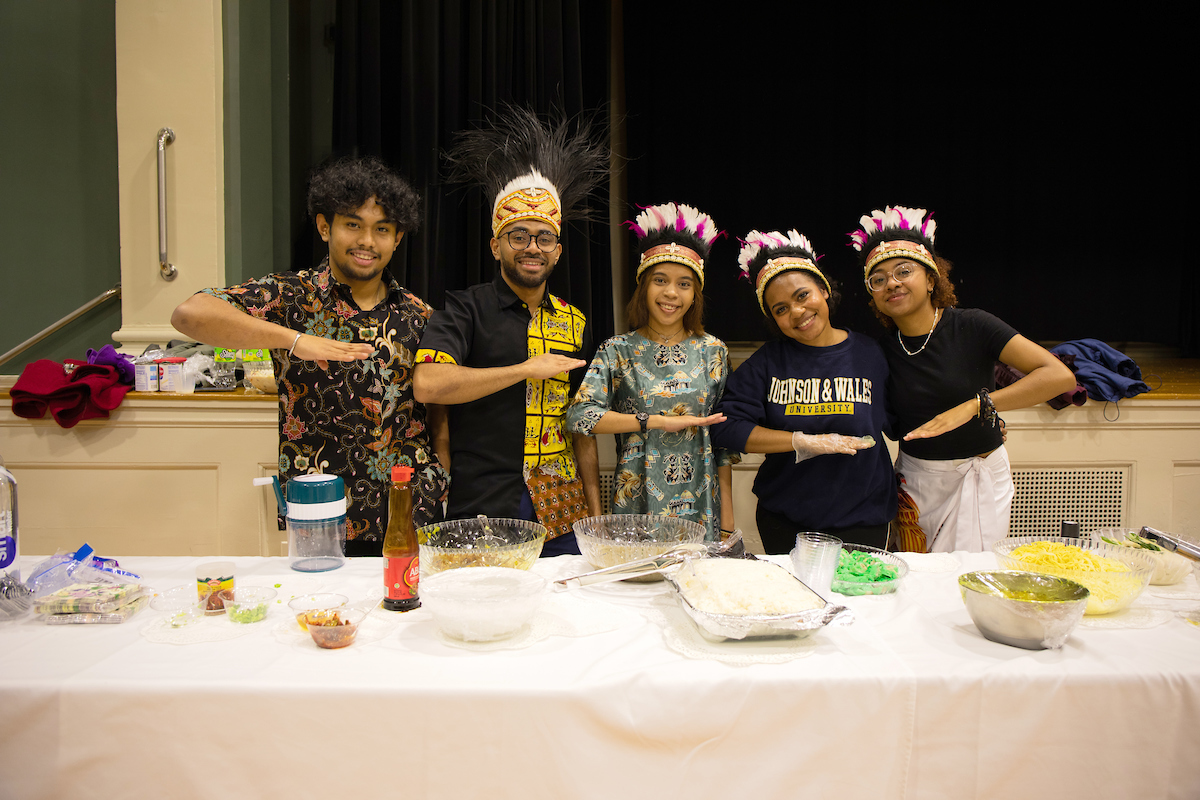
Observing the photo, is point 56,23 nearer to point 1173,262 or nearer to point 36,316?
point 36,316

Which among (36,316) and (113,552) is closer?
(113,552)

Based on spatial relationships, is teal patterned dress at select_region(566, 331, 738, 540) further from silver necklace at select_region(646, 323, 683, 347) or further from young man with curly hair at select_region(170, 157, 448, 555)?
young man with curly hair at select_region(170, 157, 448, 555)

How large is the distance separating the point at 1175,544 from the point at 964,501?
697 millimetres

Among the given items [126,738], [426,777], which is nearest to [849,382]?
[426,777]

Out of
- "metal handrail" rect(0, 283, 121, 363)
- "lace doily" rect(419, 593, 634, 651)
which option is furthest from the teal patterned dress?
"metal handrail" rect(0, 283, 121, 363)

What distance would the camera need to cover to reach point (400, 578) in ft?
4.07

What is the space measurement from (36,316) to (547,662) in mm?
3955

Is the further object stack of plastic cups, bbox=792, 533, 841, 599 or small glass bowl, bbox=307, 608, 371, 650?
stack of plastic cups, bbox=792, 533, 841, 599

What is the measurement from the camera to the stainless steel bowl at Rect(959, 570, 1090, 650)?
1.07 m

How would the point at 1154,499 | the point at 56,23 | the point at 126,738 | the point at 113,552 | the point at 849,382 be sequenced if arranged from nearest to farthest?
1. the point at 126,738
2. the point at 849,382
3. the point at 113,552
4. the point at 1154,499
5. the point at 56,23

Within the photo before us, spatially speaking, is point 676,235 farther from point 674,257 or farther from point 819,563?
point 819,563

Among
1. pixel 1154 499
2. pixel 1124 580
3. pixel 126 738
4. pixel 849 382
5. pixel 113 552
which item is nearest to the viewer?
pixel 126 738

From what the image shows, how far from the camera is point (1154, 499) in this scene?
2.94 meters

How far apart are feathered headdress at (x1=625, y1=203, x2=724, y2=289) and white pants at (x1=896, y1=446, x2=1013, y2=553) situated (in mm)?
1007
